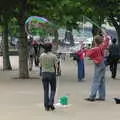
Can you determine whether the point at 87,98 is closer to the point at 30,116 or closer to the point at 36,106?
the point at 36,106

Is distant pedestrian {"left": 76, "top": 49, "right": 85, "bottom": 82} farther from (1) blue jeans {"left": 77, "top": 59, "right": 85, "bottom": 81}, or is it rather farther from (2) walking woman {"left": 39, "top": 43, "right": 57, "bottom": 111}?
(2) walking woman {"left": 39, "top": 43, "right": 57, "bottom": 111}

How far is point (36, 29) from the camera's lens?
1802 centimetres

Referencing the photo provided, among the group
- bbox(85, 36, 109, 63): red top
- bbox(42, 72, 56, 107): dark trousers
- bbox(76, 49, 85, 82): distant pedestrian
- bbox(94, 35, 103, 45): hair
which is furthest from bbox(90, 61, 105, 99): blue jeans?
bbox(76, 49, 85, 82): distant pedestrian

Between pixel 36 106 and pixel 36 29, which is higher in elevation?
pixel 36 29

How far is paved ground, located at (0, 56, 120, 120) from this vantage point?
38.8ft

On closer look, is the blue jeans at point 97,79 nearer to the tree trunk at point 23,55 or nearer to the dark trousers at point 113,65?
the tree trunk at point 23,55

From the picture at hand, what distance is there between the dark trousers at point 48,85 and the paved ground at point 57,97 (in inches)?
10.9

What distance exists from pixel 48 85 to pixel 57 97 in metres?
2.57

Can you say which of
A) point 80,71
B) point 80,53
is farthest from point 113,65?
point 80,71

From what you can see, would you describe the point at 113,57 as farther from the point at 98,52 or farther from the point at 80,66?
the point at 98,52

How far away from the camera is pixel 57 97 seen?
15133 millimetres

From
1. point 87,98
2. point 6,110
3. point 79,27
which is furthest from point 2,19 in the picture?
point 79,27

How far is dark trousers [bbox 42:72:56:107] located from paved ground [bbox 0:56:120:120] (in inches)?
10.9

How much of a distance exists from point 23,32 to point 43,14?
1.11 metres
